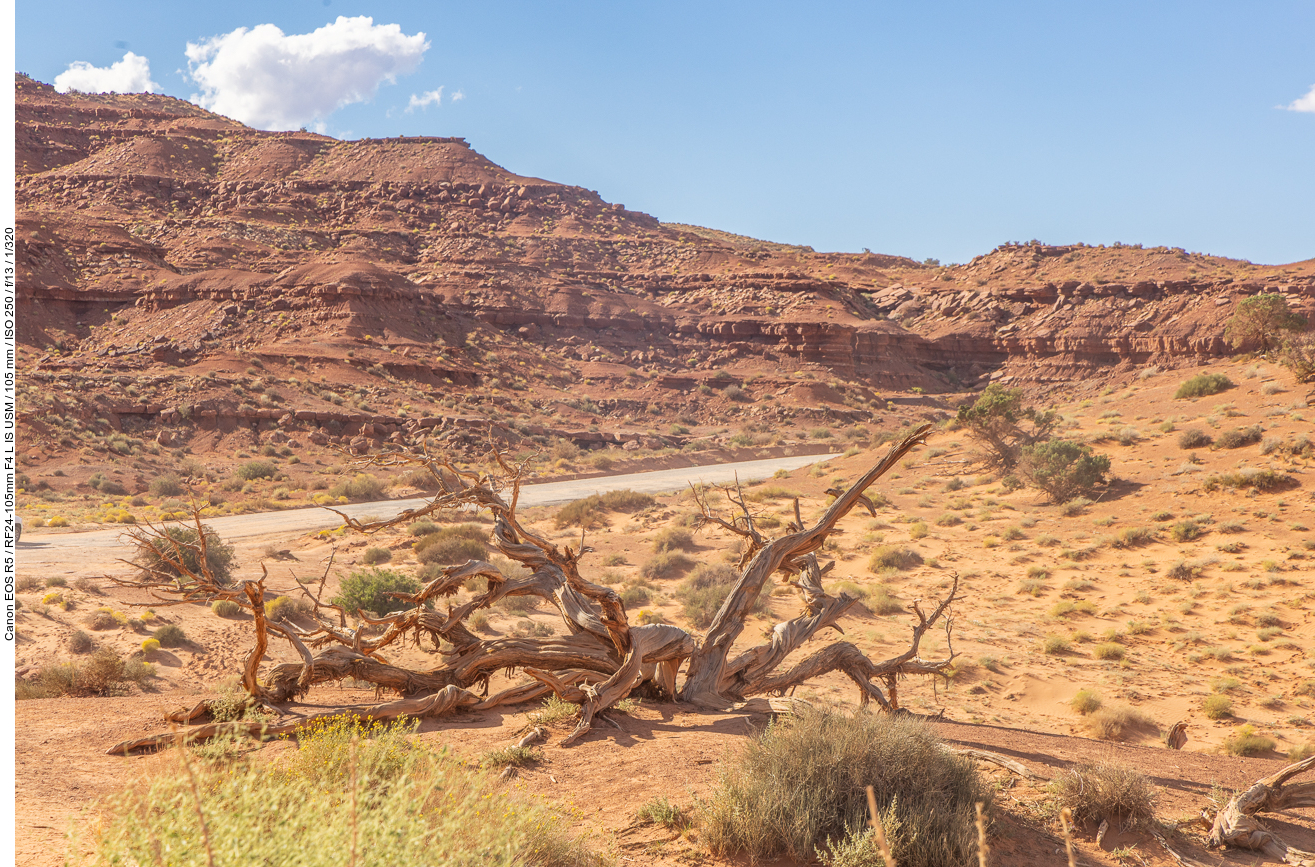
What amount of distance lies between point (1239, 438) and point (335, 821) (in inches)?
1084

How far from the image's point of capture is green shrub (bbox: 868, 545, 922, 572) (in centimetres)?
1816

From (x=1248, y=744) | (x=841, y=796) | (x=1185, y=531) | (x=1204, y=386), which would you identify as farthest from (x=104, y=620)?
(x=1204, y=386)

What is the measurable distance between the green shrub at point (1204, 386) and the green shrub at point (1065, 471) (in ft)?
41.7

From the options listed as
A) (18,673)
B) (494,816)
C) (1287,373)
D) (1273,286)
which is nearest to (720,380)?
(1287,373)

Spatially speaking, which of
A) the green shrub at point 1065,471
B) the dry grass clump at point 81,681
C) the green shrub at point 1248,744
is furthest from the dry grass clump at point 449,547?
the green shrub at point 1065,471

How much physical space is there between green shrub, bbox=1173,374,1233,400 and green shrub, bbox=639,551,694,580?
25.6m

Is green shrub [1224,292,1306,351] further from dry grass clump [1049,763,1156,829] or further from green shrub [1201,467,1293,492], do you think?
dry grass clump [1049,763,1156,829]

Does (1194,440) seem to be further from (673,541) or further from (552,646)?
(552,646)

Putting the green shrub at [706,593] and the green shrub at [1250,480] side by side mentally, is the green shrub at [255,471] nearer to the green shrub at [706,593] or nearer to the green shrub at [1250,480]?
the green shrub at [706,593]

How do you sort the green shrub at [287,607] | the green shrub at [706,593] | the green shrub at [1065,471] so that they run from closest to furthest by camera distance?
the green shrub at [287,607]
the green shrub at [706,593]
the green shrub at [1065,471]

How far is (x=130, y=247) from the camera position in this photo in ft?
176

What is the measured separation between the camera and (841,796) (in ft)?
15.8

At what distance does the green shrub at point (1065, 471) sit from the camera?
73.0 feet

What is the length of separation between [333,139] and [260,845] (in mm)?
94882
